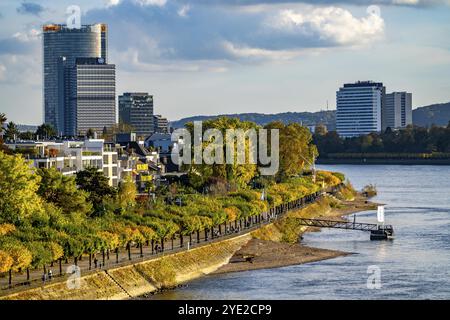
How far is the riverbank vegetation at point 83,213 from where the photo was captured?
173 ft

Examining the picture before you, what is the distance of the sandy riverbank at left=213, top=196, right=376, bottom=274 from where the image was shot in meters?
66.2

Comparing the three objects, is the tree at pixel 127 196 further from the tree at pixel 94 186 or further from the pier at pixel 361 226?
the pier at pixel 361 226

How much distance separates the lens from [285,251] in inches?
Result: 2862

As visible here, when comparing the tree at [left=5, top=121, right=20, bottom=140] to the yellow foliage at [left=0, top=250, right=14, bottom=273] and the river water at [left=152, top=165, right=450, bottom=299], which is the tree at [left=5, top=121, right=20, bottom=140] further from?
the yellow foliage at [left=0, top=250, right=14, bottom=273]

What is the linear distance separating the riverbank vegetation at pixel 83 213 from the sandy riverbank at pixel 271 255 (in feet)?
10.4

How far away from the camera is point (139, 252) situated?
198 feet

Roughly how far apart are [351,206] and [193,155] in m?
18.6

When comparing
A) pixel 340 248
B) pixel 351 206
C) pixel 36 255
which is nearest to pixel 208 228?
pixel 340 248

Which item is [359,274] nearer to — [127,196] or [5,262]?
[5,262]

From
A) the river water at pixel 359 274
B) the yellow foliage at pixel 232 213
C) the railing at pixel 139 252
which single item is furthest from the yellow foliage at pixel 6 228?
the yellow foliage at pixel 232 213

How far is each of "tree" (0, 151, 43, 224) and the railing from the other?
5470 millimetres
